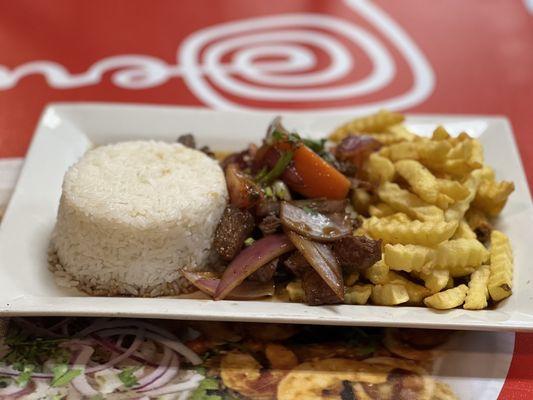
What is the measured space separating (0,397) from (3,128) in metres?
1.72

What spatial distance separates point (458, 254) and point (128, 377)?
1.20 meters

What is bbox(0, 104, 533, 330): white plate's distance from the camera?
7.25 ft

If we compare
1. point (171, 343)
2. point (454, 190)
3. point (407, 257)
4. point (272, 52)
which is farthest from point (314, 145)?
point (272, 52)

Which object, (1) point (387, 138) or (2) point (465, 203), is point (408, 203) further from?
(1) point (387, 138)

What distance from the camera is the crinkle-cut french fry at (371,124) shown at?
3092 mm

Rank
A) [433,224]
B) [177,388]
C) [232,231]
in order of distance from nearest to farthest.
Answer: [177,388] → [433,224] → [232,231]

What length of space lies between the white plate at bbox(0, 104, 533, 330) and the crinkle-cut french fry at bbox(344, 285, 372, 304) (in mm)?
78

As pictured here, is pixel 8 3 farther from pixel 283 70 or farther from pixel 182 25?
pixel 283 70

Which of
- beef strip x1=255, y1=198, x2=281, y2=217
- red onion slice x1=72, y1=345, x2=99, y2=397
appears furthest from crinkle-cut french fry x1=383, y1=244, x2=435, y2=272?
red onion slice x1=72, y1=345, x2=99, y2=397

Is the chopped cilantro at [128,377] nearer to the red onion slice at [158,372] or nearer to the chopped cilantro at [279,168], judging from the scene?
the red onion slice at [158,372]

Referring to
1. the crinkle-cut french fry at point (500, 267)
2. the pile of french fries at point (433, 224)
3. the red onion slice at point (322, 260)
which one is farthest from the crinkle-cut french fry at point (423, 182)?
the red onion slice at point (322, 260)

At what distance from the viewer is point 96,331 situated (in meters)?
2.42

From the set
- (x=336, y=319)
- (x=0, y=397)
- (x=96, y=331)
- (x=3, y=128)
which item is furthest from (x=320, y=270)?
(x=3, y=128)

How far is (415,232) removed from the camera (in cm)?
242
